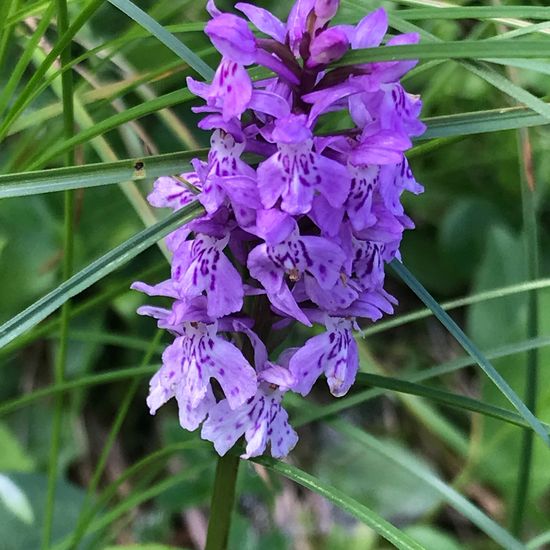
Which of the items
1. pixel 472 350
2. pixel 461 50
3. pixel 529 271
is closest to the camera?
pixel 461 50

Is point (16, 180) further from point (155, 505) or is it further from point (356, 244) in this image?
point (155, 505)

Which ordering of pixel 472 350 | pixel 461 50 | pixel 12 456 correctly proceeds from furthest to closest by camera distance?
pixel 12 456 < pixel 472 350 < pixel 461 50

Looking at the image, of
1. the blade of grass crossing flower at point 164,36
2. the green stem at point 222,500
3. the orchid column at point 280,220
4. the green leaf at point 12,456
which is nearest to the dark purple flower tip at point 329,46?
the orchid column at point 280,220

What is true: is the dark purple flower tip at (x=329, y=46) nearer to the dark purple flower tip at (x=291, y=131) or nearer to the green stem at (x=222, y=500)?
the dark purple flower tip at (x=291, y=131)

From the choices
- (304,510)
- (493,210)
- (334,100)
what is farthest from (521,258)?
(334,100)

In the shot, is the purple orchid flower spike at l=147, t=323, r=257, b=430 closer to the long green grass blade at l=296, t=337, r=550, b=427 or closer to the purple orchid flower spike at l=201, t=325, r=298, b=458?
the purple orchid flower spike at l=201, t=325, r=298, b=458

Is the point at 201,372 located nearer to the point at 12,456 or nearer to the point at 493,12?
the point at 493,12

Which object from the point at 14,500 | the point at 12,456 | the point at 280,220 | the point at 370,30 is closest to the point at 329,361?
the point at 280,220
